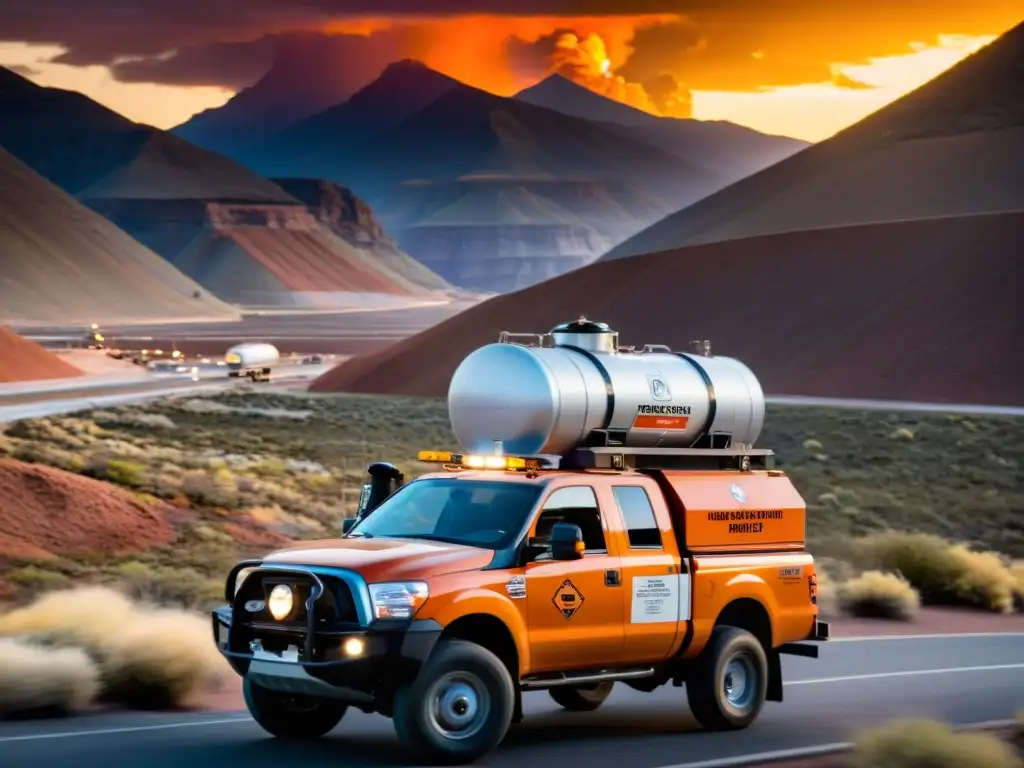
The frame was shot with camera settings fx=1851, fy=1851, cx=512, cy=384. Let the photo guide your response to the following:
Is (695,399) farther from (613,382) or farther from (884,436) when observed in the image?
(884,436)

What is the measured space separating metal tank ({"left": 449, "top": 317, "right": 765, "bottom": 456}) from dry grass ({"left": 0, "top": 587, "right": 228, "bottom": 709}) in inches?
113

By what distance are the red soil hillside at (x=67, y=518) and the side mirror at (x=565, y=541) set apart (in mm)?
15883

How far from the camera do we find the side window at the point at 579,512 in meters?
12.1

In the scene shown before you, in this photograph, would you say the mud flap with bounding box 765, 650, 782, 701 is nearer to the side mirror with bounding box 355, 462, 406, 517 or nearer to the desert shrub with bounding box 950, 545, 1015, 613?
the side mirror with bounding box 355, 462, 406, 517

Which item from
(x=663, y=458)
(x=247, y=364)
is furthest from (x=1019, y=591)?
(x=247, y=364)

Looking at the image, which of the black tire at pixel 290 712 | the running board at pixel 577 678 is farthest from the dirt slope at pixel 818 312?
the black tire at pixel 290 712

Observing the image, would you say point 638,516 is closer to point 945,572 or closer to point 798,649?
point 798,649

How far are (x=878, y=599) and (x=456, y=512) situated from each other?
37.3 feet

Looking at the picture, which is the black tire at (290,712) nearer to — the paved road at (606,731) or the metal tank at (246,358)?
the paved road at (606,731)

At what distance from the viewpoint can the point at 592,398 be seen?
12609 mm

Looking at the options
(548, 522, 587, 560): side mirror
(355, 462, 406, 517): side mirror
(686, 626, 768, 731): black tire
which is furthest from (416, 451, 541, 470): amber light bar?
(686, 626, 768, 731): black tire

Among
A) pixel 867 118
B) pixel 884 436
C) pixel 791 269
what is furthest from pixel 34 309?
pixel 884 436

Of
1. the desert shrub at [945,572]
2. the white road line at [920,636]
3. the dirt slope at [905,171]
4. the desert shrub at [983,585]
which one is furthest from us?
the dirt slope at [905,171]

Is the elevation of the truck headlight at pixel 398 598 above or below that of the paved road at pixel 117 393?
below
